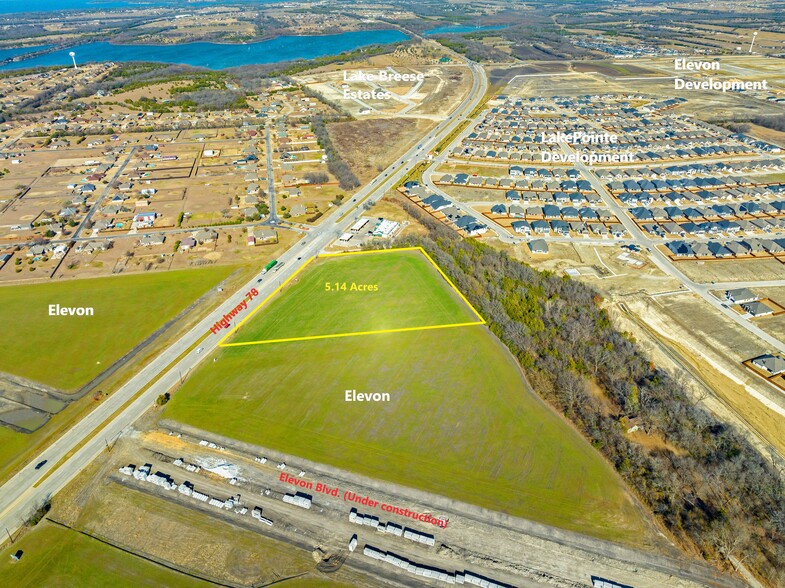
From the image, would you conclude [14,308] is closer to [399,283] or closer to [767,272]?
[399,283]

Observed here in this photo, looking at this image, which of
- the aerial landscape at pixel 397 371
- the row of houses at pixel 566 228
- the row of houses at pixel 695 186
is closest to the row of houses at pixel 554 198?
the aerial landscape at pixel 397 371

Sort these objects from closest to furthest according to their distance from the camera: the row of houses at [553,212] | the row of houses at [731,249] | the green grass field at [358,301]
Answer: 1. the green grass field at [358,301]
2. the row of houses at [731,249]
3. the row of houses at [553,212]

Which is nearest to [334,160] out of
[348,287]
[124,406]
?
[348,287]

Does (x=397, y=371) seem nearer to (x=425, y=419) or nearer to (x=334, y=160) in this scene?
(x=425, y=419)

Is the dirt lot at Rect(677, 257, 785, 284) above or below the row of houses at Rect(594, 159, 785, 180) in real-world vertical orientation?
below

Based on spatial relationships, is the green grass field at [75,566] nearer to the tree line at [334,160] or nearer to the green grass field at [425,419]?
the green grass field at [425,419]

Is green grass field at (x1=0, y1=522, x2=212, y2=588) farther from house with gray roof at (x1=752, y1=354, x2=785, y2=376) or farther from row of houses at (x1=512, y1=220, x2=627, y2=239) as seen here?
row of houses at (x1=512, y1=220, x2=627, y2=239)

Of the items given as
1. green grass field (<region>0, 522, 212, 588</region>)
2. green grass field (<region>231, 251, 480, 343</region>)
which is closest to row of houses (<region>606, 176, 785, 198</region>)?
green grass field (<region>231, 251, 480, 343</region>)

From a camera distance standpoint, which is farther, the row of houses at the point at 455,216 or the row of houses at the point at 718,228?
the row of houses at the point at 455,216
